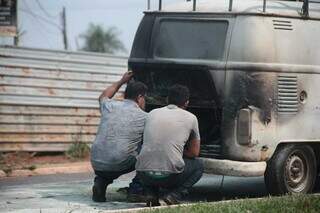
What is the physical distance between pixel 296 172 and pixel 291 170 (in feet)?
0.34

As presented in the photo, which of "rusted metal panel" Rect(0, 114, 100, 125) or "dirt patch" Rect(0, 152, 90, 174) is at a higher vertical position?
"rusted metal panel" Rect(0, 114, 100, 125)

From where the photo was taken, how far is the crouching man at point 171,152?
808cm

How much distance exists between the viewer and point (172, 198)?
26.7ft

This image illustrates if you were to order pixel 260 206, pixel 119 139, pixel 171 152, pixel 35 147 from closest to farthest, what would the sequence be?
1. pixel 260 206
2. pixel 171 152
3. pixel 119 139
4. pixel 35 147

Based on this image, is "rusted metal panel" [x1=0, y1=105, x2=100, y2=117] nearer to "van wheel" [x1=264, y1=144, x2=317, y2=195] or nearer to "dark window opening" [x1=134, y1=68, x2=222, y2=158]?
"dark window opening" [x1=134, y1=68, x2=222, y2=158]

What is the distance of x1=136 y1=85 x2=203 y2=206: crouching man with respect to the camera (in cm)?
808

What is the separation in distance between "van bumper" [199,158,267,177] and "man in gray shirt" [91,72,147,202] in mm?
905

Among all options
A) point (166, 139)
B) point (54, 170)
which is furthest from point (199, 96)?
point (54, 170)

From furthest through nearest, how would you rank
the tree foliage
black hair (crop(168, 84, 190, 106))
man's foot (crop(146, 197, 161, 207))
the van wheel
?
1. the tree foliage
2. the van wheel
3. black hair (crop(168, 84, 190, 106))
4. man's foot (crop(146, 197, 161, 207))

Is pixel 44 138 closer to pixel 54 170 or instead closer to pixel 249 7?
pixel 54 170

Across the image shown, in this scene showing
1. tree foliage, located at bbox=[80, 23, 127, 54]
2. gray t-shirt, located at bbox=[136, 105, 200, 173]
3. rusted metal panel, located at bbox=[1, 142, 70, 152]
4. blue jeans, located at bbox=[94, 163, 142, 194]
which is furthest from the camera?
tree foliage, located at bbox=[80, 23, 127, 54]

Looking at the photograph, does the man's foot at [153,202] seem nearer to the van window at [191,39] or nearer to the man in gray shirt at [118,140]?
the man in gray shirt at [118,140]

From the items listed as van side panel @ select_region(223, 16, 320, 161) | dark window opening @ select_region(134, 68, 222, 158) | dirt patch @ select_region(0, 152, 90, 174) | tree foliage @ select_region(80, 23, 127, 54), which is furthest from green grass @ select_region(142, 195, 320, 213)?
tree foliage @ select_region(80, 23, 127, 54)

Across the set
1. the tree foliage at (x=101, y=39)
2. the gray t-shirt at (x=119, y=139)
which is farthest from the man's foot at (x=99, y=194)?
the tree foliage at (x=101, y=39)
